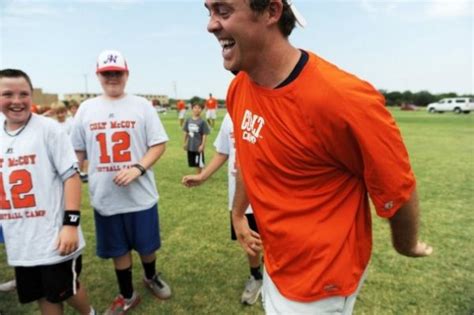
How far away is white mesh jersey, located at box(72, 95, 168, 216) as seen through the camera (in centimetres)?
338

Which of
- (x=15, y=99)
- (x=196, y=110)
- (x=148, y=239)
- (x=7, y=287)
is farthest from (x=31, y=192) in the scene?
(x=196, y=110)

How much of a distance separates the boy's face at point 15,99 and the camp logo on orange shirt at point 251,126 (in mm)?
1827

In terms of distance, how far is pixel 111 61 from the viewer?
338 centimetres

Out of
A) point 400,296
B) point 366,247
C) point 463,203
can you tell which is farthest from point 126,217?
point 463,203

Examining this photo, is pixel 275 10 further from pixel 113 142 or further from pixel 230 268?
pixel 230 268

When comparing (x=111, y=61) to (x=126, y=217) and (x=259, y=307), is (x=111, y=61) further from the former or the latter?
(x=259, y=307)

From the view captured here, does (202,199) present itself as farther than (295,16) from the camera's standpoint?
Yes

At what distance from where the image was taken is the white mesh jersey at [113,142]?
11.1 ft

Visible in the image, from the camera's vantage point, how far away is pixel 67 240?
2713mm

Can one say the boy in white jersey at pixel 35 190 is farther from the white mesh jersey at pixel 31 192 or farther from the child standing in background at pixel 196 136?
the child standing in background at pixel 196 136

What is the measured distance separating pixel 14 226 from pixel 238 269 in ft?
8.22

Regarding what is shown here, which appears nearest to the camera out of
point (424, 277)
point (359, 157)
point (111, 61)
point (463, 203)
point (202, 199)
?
point (359, 157)

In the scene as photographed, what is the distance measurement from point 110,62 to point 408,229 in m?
2.81

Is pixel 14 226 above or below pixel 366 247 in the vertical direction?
below
